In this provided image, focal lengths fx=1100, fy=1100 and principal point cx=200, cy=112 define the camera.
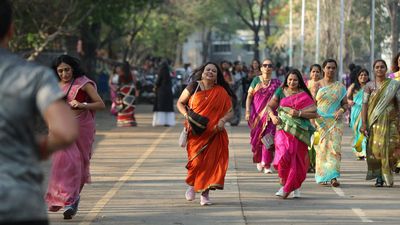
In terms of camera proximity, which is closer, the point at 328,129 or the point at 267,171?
the point at 328,129

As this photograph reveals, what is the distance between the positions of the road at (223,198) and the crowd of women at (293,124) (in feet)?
0.90

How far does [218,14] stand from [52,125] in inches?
3217

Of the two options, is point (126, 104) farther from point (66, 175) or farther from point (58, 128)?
point (58, 128)

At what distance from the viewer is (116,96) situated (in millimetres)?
28141

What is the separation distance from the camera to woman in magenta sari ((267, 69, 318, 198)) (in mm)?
12415

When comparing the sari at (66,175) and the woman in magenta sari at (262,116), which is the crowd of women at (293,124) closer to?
the woman in magenta sari at (262,116)

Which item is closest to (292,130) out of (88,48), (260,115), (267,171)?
(267,171)

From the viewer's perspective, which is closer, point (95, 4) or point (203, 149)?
point (203, 149)

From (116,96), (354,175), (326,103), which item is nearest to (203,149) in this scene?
(326,103)

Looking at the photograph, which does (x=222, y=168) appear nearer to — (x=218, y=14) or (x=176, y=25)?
(x=176, y=25)

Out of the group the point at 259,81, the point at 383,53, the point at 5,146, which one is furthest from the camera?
the point at 383,53

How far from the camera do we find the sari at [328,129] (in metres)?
14.0

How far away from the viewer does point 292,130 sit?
1259cm

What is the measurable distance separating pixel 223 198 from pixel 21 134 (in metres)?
8.00
